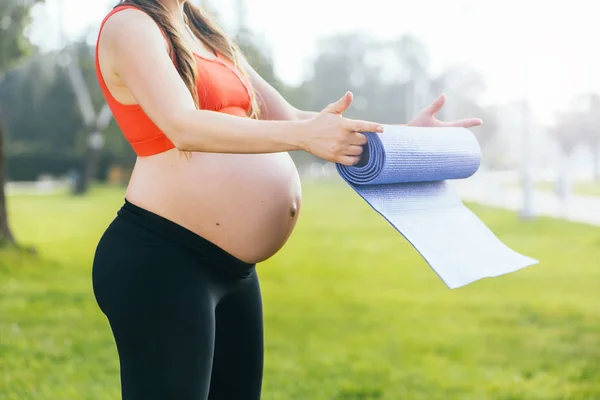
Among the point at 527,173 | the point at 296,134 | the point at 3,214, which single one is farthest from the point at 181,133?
the point at 527,173

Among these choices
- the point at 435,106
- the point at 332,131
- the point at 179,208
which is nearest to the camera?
the point at 332,131

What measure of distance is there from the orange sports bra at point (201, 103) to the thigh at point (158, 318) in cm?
15

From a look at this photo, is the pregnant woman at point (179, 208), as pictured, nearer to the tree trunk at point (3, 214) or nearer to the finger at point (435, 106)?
the finger at point (435, 106)

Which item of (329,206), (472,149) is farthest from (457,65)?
(472,149)

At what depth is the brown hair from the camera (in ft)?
3.85

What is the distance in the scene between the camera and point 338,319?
4770mm

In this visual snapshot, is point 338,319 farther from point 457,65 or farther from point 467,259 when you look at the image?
point 457,65

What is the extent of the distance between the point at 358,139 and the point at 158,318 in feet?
1.42

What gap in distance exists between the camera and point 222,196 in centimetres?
125

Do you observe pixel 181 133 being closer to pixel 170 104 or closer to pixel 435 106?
pixel 170 104

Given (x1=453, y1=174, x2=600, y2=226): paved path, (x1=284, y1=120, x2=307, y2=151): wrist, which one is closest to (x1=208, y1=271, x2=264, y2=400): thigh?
(x1=284, y1=120, x2=307, y2=151): wrist

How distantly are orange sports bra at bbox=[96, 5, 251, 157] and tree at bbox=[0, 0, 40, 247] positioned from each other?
5799 millimetres

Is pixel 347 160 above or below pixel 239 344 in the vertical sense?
above

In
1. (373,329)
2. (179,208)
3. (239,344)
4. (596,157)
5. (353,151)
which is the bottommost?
(596,157)
